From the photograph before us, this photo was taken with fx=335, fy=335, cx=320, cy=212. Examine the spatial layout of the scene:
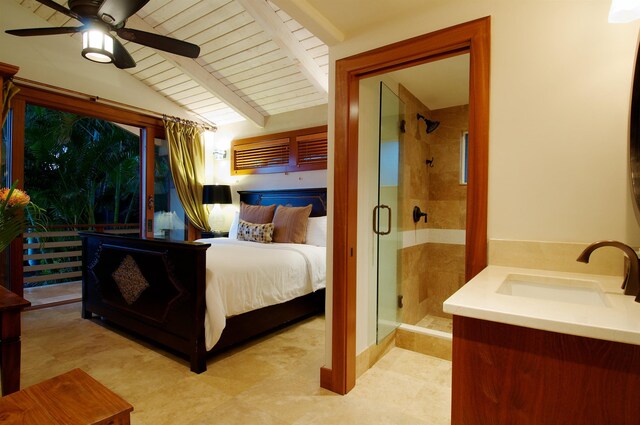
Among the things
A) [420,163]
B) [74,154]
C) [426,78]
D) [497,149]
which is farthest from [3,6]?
[497,149]

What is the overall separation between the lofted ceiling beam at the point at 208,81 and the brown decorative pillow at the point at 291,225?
5.33ft

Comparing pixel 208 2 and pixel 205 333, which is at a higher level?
pixel 208 2

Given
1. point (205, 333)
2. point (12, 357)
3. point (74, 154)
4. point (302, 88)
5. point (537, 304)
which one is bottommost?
point (205, 333)

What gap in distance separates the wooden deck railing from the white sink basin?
488 cm

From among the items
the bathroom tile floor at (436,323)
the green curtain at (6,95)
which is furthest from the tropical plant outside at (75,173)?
the bathroom tile floor at (436,323)

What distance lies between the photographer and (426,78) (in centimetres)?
269

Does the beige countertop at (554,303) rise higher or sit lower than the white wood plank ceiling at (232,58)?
lower

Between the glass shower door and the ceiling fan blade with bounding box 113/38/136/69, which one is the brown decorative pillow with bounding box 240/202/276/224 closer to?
the glass shower door

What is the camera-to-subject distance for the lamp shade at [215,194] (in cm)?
478

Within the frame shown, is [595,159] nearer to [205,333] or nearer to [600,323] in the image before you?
[600,323]

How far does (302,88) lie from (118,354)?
3.31 metres

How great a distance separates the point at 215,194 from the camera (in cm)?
478

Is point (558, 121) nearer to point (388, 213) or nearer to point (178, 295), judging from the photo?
point (388, 213)

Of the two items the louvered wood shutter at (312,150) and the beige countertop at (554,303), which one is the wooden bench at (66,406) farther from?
the louvered wood shutter at (312,150)
